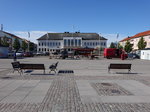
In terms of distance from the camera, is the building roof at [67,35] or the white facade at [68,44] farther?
the building roof at [67,35]

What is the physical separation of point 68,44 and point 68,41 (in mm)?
1590

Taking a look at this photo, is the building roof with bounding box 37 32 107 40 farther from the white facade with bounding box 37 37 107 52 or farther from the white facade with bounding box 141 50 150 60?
the white facade with bounding box 141 50 150 60

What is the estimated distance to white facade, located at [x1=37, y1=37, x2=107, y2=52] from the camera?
270 ft

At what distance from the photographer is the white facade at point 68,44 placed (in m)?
82.4

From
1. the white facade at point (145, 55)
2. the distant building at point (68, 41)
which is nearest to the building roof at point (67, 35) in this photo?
the distant building at point (68, 41)

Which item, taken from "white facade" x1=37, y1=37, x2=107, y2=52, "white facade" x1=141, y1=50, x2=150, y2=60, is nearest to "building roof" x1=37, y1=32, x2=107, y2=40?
"white facade" x1=37, y1=37, x2=107, y2=52

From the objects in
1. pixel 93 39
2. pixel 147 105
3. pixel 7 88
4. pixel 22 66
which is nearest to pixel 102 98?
pixel 147 105

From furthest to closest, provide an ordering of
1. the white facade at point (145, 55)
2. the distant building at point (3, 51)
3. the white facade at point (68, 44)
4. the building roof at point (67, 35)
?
the building roof at point (67, 35) < the white facade at point (68, 44) < the white facade at point (145, 55) < the distant building at point (3, 51)

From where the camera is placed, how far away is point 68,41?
82.5 m

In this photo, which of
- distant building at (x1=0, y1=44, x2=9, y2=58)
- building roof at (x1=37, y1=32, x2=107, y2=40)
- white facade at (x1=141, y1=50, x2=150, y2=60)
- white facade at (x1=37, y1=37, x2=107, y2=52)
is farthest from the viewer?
building roof at (x1=37, y1=32, x2=107, y2=40)

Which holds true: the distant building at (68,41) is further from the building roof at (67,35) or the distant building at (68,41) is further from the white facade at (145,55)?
the white facade at (145,55)

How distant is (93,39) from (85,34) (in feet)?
20.0

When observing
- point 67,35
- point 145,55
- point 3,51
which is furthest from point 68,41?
point 145,55

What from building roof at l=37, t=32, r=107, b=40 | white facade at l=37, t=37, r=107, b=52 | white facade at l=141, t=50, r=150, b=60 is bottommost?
white facade at l=141, t=50, r=150, b=60
